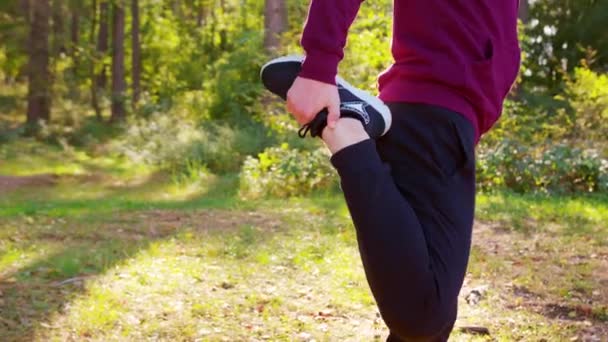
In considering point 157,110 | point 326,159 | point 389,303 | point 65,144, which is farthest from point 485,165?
point 157,110

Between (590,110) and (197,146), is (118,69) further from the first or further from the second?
(590,110)

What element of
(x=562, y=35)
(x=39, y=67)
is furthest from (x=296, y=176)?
(x=562, y=35)

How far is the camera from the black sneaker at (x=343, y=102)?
211cm

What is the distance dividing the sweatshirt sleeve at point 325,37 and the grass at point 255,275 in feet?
6.72

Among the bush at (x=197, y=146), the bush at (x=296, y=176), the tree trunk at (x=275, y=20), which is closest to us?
the bush at (x=296, y=176)

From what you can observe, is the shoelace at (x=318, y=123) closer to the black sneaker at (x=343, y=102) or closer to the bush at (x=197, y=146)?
the black sneaker at (x=343, y=102)

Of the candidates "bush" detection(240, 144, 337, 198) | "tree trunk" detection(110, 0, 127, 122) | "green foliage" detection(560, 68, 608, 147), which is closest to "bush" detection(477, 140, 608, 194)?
"bush" detection(240, 144, 337, 198)

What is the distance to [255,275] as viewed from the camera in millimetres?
5070

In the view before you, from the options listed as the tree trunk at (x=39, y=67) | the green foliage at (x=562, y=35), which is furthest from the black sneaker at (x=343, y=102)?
the green foliage at (x=562, y=35)

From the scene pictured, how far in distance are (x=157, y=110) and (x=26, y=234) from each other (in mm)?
17163

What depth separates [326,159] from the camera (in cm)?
1075

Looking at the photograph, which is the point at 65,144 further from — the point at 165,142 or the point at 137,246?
the point at 137,246

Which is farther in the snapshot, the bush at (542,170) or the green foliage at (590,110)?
the green foliage at (590,110)

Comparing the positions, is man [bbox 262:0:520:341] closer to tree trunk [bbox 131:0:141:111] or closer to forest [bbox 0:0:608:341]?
forest [bbox 0:0:608:341]
